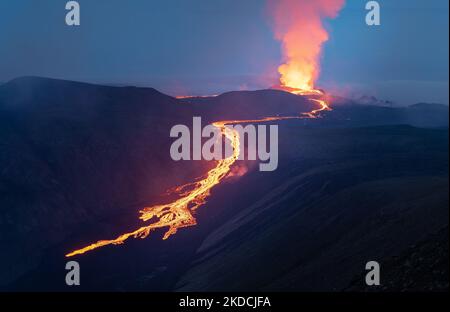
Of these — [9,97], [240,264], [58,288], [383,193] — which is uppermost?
[9,97]

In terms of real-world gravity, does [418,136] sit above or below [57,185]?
above

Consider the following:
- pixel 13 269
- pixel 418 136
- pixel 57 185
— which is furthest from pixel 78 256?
pixel 418 136

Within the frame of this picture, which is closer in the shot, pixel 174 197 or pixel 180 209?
pixel 180 209

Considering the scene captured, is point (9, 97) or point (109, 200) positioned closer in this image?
point (109, 200)

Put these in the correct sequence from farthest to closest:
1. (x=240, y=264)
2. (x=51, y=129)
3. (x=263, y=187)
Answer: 1. (x=51, y=129)
2. (x=263, y=187)
3. (x=240, y=264)

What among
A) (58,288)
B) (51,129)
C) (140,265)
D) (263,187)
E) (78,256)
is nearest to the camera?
(58,288)

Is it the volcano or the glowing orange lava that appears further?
the glowing orange lava

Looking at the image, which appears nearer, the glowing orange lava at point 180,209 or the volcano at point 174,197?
the volcano at point 174,197

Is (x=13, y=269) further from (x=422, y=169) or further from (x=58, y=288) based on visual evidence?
(x=422, y=169)
